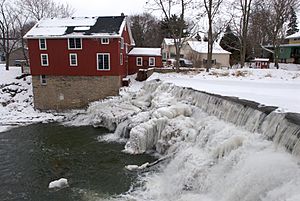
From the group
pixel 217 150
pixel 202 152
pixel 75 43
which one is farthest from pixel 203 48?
pixel 217 150

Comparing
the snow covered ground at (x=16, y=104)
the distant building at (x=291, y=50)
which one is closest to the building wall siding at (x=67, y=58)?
the snow covered ground at (x=16, y=104)

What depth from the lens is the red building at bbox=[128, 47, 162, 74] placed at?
102ft

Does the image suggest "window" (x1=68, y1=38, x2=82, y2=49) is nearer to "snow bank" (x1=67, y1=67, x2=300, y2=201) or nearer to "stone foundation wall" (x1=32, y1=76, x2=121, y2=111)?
"stone foundation wall" (x1=32, y1=76, x2=121, y2=111)

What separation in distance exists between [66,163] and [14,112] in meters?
13.8

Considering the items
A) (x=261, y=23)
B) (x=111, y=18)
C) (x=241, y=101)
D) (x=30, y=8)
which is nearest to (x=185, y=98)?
(x=241, y=101)

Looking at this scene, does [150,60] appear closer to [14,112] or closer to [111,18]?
[111,18]

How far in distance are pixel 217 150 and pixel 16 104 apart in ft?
70.8

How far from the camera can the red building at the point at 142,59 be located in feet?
102

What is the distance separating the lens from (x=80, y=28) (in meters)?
26.1

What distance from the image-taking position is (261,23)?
3338 cm

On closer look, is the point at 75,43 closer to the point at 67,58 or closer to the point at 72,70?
the point at 67,58

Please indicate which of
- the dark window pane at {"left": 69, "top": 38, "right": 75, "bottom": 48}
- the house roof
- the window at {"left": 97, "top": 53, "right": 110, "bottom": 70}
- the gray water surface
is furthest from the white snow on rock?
the dark window pane at {"left": 69, "top": 38, "right": 75, "bottom": 48}

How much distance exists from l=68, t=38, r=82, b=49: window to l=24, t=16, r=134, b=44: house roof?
1.51 feet

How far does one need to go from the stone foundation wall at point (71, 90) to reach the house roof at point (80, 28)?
11.6ft
